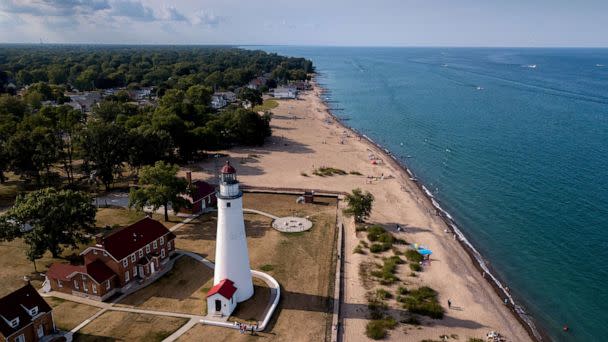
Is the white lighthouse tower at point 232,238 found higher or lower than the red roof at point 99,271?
higher

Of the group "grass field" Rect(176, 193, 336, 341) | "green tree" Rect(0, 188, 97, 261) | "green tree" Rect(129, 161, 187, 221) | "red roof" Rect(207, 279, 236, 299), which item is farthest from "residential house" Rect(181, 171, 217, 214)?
"red roof" Rect(207, 279, 236, 299)

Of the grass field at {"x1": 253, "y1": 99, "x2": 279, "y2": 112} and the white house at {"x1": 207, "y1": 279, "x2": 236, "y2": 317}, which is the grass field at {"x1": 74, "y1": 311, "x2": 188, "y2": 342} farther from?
the grass field at {"x1": 253, "y1": 99, "x2": 279, "y2": 112}

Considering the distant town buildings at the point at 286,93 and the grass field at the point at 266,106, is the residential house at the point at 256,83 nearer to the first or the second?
the distant town buildings at the point at 286,93

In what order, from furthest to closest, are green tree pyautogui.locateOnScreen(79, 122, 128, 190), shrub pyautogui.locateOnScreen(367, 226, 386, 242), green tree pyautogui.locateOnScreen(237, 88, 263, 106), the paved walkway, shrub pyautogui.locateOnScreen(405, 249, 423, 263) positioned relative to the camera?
green tree pyautogui.locateOnScreen(237, 88, 263, 106) < green tree pyautogui.locateOnScreen(79, 122, 128, 190) < shrub pyautogui.locateOnScreen(367, 226, 386, 242) < shrub pyautogui.locateOnScreen(405, 249, 423, 263) < the paved walkway

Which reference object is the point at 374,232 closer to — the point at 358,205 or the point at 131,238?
the point at 358,205

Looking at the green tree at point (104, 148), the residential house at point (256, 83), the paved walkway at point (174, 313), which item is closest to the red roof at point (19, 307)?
the paved walkway at point (174, 313)

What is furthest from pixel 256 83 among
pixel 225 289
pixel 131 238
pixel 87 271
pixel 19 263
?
pixel 225 289
